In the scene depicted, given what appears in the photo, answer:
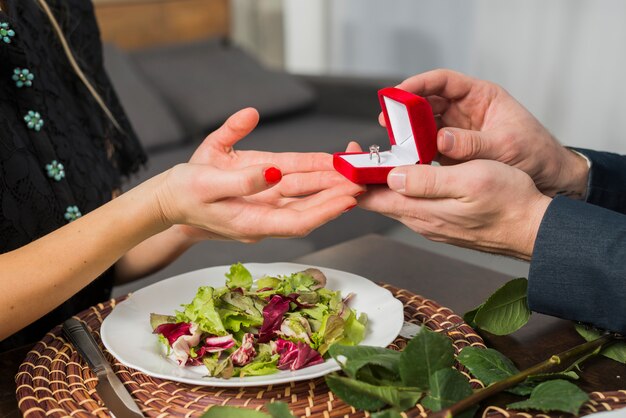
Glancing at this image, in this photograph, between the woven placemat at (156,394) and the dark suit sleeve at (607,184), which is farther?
the dark suit sleeve at (607,184)

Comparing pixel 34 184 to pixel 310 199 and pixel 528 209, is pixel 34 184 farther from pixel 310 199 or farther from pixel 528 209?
pixel 528 209

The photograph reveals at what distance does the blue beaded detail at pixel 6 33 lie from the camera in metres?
1.11

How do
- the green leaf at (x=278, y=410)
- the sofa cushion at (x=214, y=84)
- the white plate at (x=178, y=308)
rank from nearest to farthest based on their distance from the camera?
1. the green leaf at (x=278, y=410)
2. the white plate at (x=178, y=308)
3. the sofa cushion at (x=214, y=84)

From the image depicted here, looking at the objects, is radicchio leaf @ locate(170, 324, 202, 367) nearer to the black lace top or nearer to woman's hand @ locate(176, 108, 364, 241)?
woman's hand @ locate(176, 108, 364, 241)

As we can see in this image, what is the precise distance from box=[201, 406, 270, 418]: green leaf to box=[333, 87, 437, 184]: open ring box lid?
400 mm

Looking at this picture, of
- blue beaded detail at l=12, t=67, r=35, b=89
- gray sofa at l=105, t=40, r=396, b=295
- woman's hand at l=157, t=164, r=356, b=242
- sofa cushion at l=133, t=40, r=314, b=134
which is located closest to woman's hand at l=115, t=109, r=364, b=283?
woman's hand at l=157, t=164, r=356, b=242

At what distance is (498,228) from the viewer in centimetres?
94

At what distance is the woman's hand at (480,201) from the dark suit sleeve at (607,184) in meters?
0.26

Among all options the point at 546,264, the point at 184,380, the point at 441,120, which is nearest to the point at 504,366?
the point at 546,264

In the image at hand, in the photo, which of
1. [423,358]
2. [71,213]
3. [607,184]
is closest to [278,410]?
[423,358]

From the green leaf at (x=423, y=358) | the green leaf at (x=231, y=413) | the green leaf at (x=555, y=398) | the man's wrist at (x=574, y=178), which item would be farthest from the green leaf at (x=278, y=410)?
the man's wrist at (x=574, y=178)

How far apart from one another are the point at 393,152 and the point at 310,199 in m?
0.18

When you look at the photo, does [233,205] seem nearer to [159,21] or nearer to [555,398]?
[555,398]

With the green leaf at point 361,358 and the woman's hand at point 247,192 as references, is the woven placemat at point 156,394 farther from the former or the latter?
the woman's hand at point 247,192
